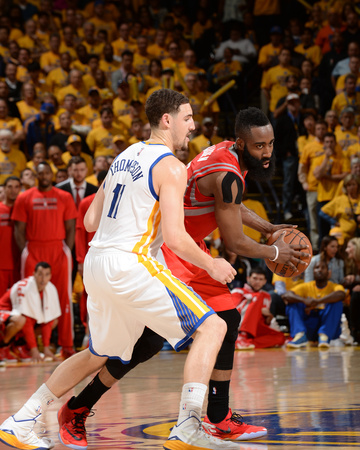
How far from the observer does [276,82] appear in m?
13.6

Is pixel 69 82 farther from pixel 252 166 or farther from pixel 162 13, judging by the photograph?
pixel 252 166

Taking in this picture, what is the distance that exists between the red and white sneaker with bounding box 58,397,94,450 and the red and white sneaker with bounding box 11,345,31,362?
5.78 metres

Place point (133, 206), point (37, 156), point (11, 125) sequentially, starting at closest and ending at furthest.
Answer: point (133, 206) < point (37, 156) < point (11, 125)

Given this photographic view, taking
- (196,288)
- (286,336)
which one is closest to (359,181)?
(286,336)

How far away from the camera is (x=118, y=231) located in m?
3.62

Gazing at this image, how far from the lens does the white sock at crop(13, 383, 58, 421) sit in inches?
147

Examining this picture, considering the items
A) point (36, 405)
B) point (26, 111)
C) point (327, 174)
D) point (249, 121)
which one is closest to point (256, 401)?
point (36, 405)

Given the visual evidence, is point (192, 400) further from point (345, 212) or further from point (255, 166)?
point (345, 212)

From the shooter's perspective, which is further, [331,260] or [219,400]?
[331,260]

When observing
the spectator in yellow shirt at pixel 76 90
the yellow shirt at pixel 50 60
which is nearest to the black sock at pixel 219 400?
the spectator in yellow shirt at pixel 76 90

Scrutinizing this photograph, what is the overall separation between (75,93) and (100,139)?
176 centimetres

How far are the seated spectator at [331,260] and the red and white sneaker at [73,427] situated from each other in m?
6.71

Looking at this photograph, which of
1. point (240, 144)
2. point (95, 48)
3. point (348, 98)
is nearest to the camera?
point (240, 144)

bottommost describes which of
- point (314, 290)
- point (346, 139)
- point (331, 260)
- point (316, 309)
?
point (316, 309)
